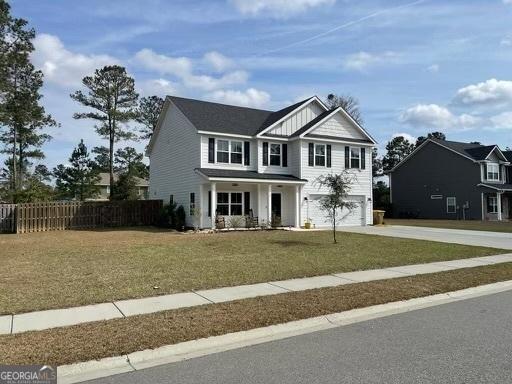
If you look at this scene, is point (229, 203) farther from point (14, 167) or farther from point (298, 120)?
point (14, 167)

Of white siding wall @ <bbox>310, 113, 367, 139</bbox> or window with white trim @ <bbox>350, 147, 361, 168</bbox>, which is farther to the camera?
window with white trim @ <bbox>350, 147, 361, 168</bbox>

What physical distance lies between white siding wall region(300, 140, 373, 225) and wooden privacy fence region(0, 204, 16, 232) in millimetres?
16627

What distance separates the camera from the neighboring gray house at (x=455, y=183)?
135 feet

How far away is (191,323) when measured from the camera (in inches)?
246

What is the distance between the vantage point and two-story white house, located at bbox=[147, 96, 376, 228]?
81.0ft

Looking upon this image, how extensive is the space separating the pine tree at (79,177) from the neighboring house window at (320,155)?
1242 inches

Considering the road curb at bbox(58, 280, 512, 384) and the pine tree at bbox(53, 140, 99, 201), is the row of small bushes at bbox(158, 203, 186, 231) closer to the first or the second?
the road curb at bbox(58, 280, 512, 384)

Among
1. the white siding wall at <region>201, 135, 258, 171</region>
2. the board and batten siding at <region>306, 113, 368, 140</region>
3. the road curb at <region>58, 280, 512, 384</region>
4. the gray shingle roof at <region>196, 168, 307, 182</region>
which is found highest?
the board and batten siding at <region>306, 113, 368, 140</region>

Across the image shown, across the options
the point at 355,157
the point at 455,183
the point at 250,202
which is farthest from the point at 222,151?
the point at 455,183

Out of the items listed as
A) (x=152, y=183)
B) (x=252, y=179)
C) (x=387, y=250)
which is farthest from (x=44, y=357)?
(x=152, y=183)

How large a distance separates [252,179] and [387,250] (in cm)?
1077

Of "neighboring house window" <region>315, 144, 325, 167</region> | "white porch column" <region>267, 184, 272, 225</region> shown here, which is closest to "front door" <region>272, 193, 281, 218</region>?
"white porch column" <region>267, 184, 272, 225</region>

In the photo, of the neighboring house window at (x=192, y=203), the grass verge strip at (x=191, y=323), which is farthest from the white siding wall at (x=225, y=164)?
the grass verge strip at (x=191, y=323)

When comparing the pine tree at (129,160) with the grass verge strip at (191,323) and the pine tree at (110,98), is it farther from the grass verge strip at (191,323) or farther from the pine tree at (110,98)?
the grass verge strip at (191,323)
